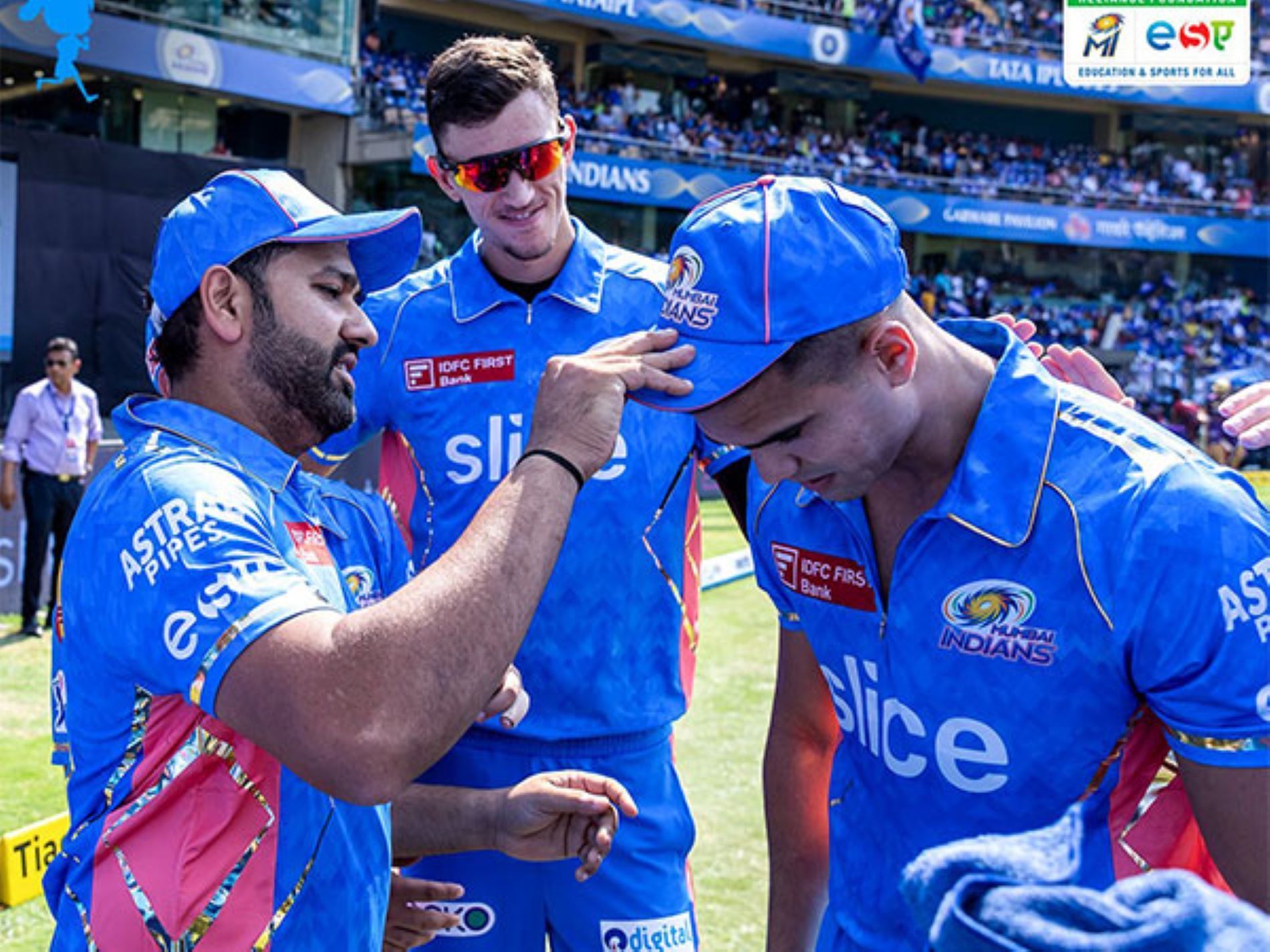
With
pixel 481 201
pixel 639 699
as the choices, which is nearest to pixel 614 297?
pixel 481 201

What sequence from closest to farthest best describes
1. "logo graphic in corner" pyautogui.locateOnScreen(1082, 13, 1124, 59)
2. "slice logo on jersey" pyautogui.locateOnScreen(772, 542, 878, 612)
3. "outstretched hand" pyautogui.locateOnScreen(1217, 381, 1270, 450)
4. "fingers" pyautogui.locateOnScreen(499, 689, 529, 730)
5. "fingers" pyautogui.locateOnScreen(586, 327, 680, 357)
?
"fingers" pyautogui.locateOnScreen(586, 327, 680, 357) < "slice logo on jersey" pyautogui.locateOnScreen(772, 542, 878, 612) < "outstretched hand" pyautogui.locateOnScreen(1217, 381, 1270, 450) < "fingers" pyautogui.locateOnScreen(499, 689, 529, 730) < "logo graphic in corner" pyautogui.locateOnScreen(1082, 13, 1124, 59)

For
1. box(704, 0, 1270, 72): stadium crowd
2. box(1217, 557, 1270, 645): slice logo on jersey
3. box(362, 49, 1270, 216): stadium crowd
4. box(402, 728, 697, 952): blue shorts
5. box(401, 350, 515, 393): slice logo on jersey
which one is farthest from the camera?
box(704, 0, 1270, 72): stadium crowd

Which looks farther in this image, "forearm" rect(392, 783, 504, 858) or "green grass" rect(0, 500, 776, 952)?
"green grass" rect(0, 500, 776, 952)

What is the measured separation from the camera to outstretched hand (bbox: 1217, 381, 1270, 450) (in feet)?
7.95

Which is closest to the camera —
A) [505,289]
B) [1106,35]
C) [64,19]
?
[505,289]

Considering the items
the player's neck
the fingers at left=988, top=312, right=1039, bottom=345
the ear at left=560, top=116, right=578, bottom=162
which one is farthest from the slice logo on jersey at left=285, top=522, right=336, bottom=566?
the ear at left=560, top=116, right=578, bottom=162

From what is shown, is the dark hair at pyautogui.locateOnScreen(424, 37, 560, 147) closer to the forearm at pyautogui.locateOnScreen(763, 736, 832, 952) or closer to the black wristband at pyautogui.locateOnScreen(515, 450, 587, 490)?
the black wristband at pyautogui.locateOnScreen(515, 450, 587, 490)

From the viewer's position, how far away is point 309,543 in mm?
2330

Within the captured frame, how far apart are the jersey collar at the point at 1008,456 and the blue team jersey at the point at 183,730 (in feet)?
3.27

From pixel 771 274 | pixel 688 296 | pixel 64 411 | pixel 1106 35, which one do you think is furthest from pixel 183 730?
pixel 1106 35

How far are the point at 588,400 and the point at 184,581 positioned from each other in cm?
68

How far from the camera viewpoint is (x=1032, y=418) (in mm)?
2010

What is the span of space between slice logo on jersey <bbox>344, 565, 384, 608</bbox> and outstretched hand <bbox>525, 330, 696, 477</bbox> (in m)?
0.61

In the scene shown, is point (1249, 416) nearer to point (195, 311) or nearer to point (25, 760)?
point (195, 311)
